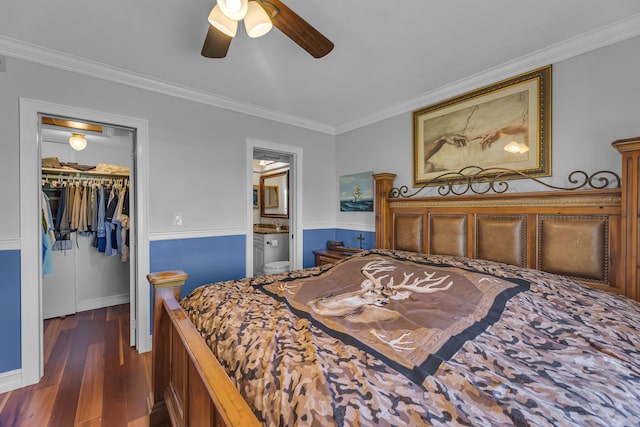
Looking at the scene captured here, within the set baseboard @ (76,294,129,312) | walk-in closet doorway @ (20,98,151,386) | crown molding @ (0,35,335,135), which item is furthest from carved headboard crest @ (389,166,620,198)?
baseboard @ (76,294,129,312)

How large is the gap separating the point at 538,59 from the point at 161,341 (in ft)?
10.6

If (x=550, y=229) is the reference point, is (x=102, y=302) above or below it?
below

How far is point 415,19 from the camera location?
172 centimetres

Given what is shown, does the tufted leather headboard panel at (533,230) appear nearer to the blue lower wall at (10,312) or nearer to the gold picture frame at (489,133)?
the gold picture frame at (489,133)

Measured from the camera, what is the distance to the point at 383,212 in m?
2.99

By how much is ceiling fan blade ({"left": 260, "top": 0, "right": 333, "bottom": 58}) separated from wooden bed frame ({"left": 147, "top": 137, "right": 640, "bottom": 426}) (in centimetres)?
152

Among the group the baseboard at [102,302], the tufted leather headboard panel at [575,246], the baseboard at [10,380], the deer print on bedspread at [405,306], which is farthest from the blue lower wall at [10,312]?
the tufted leather headboard panel at [575,246]

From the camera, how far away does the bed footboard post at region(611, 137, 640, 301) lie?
157 centimetres

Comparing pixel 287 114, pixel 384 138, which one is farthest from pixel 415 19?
pixel 287 114

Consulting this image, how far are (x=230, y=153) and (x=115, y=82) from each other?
113 centimetres

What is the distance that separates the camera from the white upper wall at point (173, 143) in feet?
6.63

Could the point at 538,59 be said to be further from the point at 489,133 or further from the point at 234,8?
the point at 234,8

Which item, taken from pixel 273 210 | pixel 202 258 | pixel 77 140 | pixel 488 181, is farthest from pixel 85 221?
pixel 488 181

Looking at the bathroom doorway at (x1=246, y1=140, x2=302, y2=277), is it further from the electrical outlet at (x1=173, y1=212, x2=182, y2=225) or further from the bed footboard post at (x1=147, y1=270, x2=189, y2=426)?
the bed footboard post at (x1=147, y1=270, x2=189, y2=426)
